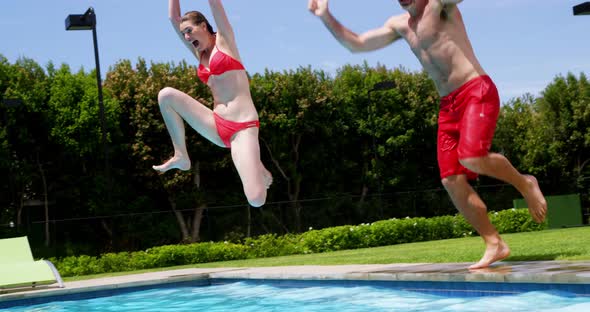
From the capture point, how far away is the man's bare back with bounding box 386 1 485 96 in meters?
7.32

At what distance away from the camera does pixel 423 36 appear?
24.4ft

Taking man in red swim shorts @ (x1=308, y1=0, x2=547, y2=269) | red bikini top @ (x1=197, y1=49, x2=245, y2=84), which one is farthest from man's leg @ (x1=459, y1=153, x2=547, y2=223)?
red bikini top @ (x1=197, y1=49, x2=245, y2=84)

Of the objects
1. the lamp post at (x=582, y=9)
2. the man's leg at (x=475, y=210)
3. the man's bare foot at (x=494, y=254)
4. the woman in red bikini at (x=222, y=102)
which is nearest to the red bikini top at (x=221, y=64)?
the woman in red bikini at (x=222, y=102)

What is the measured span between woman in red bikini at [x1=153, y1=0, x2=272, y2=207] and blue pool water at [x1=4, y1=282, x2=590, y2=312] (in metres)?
2.97

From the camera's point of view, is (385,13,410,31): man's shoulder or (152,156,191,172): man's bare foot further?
(385,13,410,31): man's shoulder

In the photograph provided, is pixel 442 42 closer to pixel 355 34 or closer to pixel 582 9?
pixel 355 34

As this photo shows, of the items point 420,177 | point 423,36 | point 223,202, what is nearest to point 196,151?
point 223,202

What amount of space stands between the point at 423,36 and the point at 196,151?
23.7 metres

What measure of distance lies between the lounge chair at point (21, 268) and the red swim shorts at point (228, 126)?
7561 mm

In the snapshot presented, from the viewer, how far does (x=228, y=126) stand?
5695 mm

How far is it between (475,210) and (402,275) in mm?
1212

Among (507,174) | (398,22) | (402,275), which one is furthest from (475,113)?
(402,275)

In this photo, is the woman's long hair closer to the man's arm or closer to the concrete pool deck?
the man's arm

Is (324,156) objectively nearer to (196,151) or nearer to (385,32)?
(196,151)
